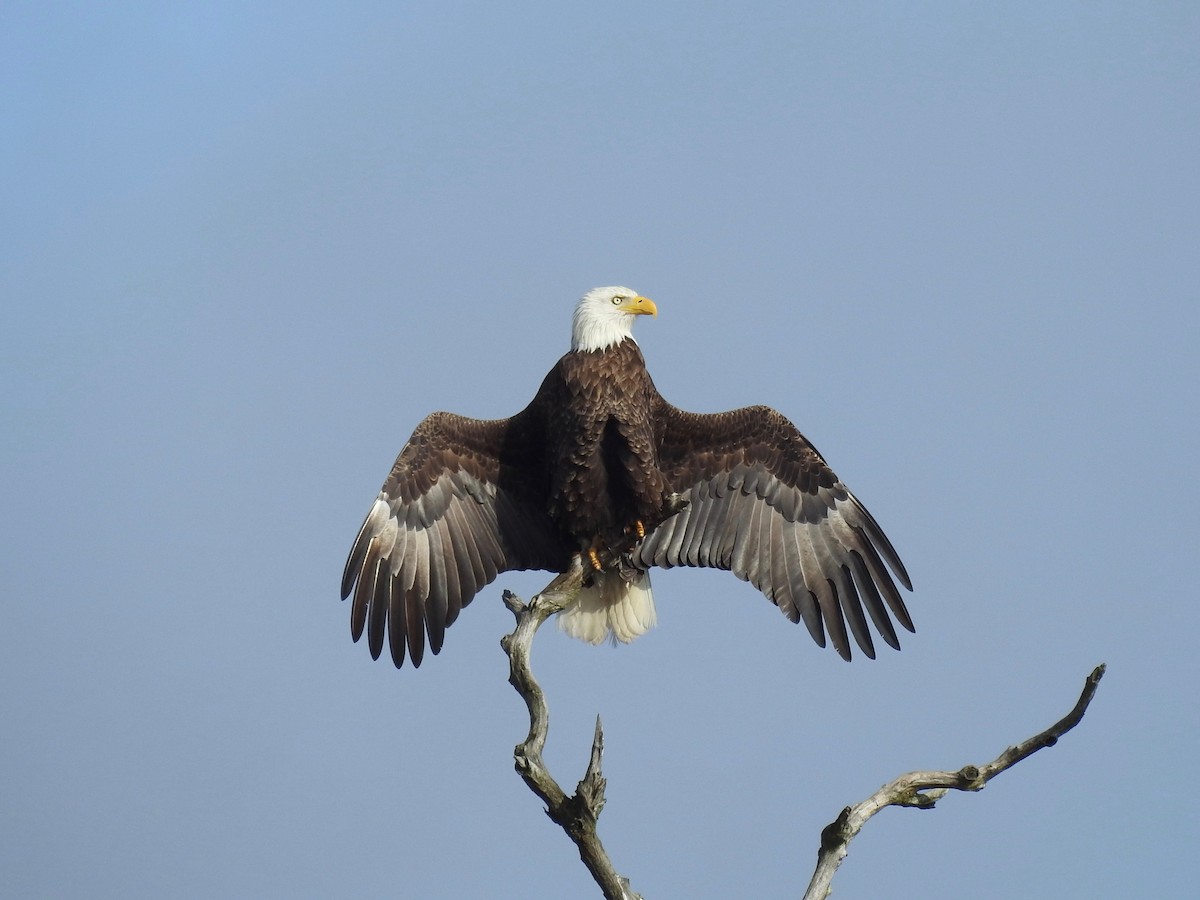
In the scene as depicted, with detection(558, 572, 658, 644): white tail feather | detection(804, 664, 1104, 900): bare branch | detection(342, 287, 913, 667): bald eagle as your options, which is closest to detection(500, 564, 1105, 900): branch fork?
detection(804, 664, 1104, 900): bare branch

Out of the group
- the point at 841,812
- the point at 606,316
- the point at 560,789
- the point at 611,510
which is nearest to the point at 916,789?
the point at 841,812

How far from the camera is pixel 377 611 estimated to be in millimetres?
9383

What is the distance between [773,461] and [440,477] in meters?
2.29

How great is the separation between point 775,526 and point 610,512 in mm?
1286

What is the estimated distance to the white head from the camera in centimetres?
940

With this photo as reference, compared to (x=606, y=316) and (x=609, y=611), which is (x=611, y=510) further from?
(x=606, y=316)

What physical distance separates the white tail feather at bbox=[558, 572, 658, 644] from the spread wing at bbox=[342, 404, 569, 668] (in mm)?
377

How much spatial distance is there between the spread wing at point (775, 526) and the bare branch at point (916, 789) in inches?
105

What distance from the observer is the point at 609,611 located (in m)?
10.0

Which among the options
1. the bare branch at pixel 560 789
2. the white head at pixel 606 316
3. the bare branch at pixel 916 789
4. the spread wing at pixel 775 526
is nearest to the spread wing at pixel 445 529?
the white head at pixel 606 316

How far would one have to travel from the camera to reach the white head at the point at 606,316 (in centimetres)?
940

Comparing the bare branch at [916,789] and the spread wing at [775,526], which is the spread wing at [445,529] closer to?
the spread wing at [775,526]

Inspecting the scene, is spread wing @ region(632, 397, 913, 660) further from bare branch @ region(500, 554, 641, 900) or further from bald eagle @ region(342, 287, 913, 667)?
bare branch @ region(500, 554, 641, 900)

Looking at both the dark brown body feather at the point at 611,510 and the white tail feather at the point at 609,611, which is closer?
the dark brown body feather at the point at 611,510
